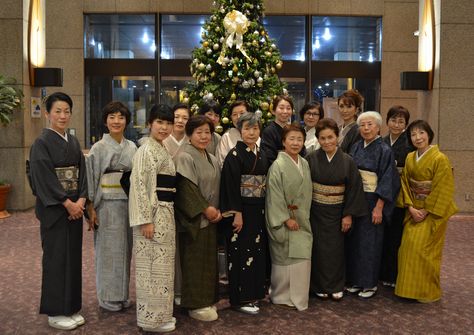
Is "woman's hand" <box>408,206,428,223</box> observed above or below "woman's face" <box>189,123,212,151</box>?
below

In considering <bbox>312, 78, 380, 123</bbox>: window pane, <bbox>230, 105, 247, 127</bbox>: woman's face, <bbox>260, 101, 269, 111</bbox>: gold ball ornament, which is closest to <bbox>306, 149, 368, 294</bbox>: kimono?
<bbox>230, 105, 247, 127</bbox>: woman's face

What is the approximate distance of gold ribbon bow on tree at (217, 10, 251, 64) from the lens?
231 inches

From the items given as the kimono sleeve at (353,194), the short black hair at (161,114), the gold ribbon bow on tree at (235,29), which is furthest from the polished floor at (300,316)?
the gold ribbon bow on tree at (235,29)

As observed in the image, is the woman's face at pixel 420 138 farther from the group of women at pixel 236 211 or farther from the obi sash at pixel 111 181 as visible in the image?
the obi sash at pixel 111 181

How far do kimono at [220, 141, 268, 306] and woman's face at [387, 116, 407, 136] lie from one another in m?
1.20

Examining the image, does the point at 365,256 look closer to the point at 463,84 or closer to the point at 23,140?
the point at 463,84

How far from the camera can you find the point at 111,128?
3535 millimetres

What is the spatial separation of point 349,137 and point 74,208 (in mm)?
2259

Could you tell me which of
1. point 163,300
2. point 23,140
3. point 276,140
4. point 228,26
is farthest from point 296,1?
point 163,300

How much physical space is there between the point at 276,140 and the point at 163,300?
5.28 ft

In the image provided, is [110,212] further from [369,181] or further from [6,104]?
[6,104]

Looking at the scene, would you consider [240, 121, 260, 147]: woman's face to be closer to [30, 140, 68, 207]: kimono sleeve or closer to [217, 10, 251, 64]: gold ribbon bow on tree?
[30, 140, 68, 207]: kimono sleeve

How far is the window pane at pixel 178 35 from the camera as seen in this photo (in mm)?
10328

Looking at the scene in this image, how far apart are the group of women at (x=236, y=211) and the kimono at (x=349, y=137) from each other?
22 millimetres
